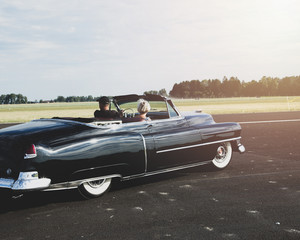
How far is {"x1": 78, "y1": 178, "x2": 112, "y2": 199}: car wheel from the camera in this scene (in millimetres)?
4966

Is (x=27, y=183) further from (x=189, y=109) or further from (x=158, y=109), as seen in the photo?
(x=189, y=109)

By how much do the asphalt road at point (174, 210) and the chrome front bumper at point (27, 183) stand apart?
0.36 m

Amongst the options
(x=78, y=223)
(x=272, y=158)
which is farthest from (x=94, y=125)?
(x=272, y=158)

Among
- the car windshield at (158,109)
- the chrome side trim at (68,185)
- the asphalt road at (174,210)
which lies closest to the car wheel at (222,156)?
the asphalt road at (174,210)

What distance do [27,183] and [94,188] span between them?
3.53 ft

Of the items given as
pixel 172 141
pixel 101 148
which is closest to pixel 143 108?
pixel 172 141

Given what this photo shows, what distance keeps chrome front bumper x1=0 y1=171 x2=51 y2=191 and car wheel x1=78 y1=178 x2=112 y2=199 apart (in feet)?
2.21

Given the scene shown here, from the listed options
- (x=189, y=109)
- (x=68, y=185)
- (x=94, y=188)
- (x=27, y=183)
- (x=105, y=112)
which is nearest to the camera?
(x=27, y=183)

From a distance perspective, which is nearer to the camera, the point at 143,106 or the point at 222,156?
the point at 143,106

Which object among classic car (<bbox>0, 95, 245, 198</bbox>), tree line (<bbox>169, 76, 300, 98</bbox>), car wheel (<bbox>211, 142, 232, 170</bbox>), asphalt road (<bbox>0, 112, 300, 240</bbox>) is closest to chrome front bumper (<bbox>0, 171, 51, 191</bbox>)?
classic car (<bbox>0, 95, 245, 198</bbox>)

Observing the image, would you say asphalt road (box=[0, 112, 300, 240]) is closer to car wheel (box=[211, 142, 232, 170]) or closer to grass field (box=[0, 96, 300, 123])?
car wheel (box=[211, 142, 232, 170])

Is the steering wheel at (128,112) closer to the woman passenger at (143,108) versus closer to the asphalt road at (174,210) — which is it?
the woman passenger at (143,108)

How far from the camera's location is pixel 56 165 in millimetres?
4508

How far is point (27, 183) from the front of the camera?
4.29 metres
